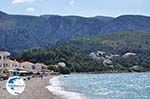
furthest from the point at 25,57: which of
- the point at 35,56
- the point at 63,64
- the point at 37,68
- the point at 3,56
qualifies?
the point at 3,56

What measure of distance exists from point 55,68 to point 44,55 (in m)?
22.7

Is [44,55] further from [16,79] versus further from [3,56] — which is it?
[16,79]

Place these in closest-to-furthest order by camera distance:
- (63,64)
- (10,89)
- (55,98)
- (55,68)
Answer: (10,89), (55,98), (55,68), (63,64)

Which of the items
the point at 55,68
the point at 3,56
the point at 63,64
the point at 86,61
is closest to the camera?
the point at 3,56

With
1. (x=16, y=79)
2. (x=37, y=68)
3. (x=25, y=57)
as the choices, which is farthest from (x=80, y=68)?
(x=16, y=79)

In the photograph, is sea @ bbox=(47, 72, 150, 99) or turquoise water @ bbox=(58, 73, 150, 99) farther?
turquoise water @ bbox=(58, 73, 150, 99)

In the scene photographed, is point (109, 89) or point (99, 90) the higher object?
point (99, 90)

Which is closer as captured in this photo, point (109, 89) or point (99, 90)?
point (99, 90)

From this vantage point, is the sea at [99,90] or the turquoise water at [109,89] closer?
the sea at [99,90]

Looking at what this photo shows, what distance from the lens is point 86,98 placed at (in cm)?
3588

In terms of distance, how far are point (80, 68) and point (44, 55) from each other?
17072mm

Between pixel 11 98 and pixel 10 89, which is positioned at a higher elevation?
pixel 10 89

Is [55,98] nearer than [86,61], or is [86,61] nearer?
[55,98]

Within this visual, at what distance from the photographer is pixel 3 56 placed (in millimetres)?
105062
